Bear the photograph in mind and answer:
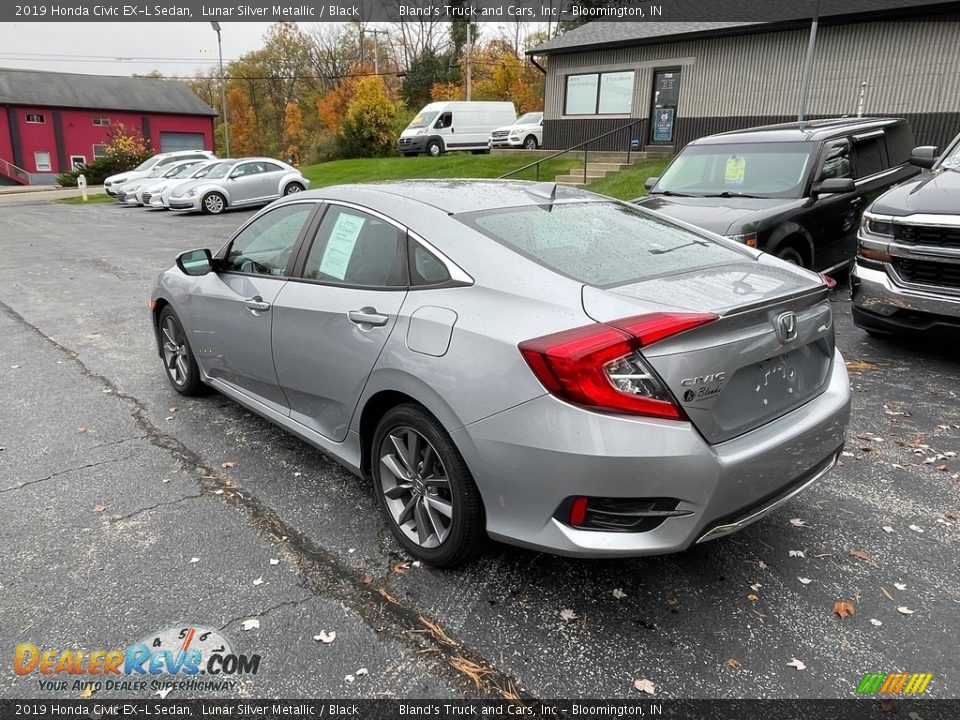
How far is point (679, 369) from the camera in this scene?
2.37m

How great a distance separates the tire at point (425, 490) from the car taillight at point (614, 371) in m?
0.61

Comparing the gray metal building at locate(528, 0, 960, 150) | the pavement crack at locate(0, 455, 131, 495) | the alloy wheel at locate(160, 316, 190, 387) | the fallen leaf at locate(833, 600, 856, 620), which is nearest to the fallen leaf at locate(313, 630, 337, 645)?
the fallen leaf at locate(833, 600, 856, 620)

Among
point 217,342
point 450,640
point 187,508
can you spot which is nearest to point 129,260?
point 217,342

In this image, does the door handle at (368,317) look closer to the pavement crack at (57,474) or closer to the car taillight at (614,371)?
the car taillight at (614,371)

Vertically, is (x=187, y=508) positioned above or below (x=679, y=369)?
below

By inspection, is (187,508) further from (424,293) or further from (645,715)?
(645,715)

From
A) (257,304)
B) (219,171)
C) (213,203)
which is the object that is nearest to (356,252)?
(257,304)

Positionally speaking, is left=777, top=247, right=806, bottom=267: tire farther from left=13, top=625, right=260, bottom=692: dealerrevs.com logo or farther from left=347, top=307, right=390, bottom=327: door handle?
left=13, top=625, right=260, bottom=692: dealerrevs.com logo

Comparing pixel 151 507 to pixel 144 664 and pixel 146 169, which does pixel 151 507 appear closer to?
pixel 144 664

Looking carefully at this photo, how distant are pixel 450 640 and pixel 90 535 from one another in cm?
192

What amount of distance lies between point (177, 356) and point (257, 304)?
1.63 m

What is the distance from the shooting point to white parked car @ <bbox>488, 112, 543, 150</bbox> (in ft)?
86.8

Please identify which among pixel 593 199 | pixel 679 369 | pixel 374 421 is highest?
pixel 593 199

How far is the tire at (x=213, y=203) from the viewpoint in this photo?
66.9 ft
